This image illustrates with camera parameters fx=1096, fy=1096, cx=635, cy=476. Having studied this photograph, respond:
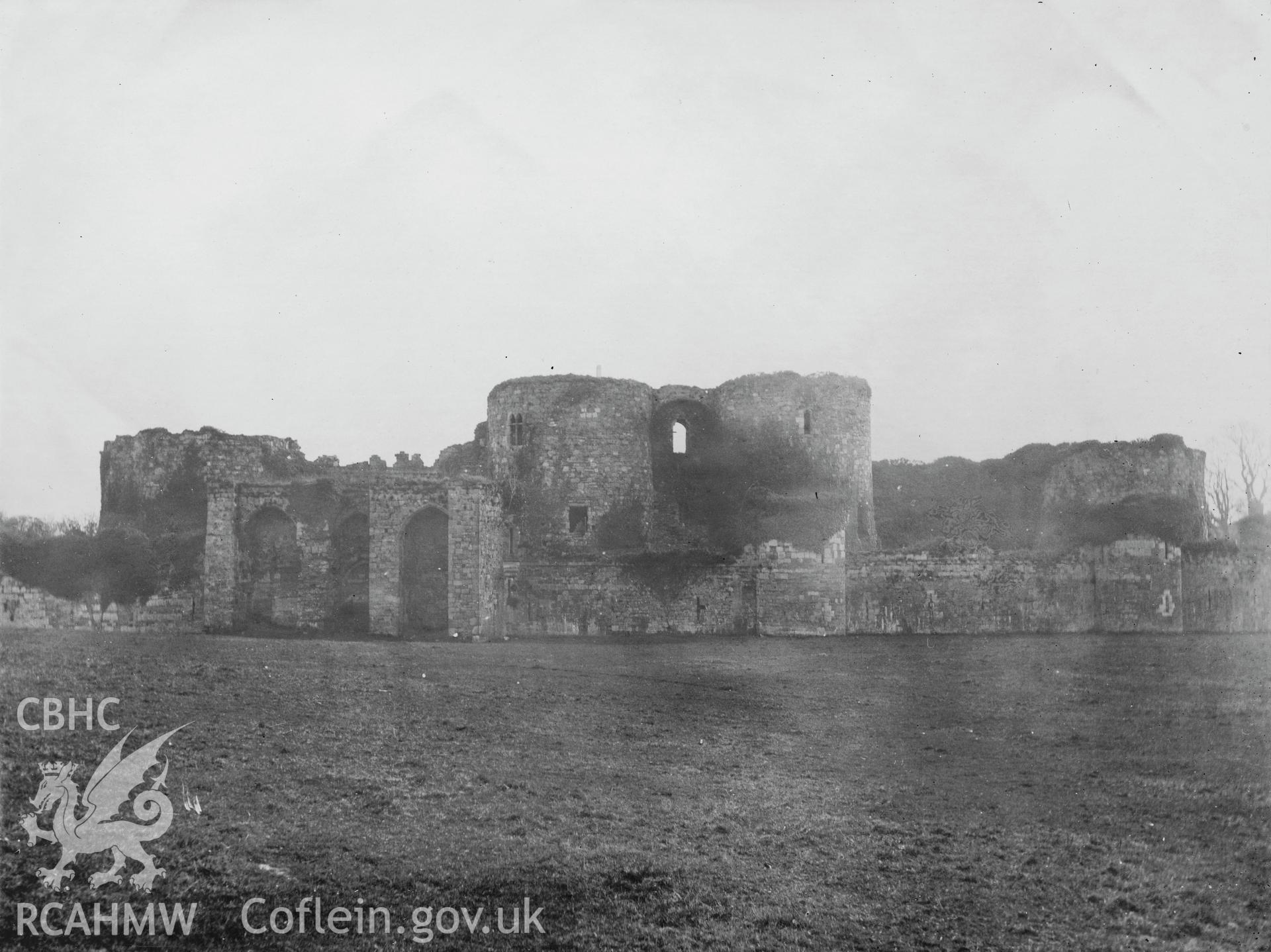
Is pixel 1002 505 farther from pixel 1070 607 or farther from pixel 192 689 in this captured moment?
pixel 192 689

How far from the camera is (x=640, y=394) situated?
3347 cm

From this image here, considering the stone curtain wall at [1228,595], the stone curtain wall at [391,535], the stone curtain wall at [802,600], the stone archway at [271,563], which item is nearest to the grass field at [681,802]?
the stone curtain wall at [391,535]

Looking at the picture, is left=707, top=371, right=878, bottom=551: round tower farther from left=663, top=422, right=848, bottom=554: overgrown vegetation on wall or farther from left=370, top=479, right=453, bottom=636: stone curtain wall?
left=370, top=479, right=453, bottom=636: stone curtain wall

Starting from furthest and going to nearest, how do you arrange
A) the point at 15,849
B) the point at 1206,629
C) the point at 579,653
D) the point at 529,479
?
the point at 529,479, the point at 1206,629, the point at 579,653, the point at 15,849

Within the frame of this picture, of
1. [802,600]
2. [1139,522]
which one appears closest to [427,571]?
[802,600]

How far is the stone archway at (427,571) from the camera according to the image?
87.8 ft

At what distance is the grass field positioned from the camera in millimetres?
7699

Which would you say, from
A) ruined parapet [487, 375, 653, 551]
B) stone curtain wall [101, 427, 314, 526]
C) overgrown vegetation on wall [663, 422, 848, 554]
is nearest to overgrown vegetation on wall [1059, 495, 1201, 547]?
overgrown vegetation on wall [663, 422, 848, 554]

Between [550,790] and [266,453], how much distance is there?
25.5 meters

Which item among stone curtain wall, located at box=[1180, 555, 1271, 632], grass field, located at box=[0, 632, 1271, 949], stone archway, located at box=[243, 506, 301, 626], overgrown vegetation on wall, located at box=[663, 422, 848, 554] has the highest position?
overgrown vegetation on wall, located at box=[663, 422, 848, 554]

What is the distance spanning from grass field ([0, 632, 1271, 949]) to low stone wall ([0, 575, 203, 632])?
10.4 meters

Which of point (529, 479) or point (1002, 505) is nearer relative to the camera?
point (529, 479)

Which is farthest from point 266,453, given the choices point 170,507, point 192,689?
point 192,689

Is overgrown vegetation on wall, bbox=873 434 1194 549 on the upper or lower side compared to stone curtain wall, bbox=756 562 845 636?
upper
